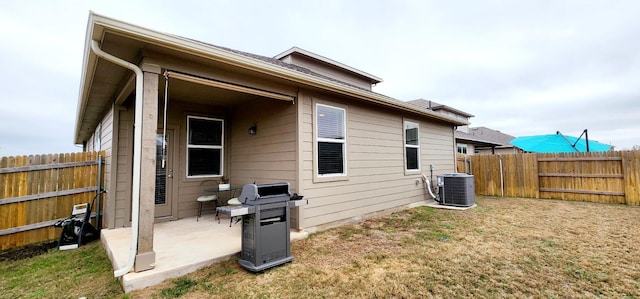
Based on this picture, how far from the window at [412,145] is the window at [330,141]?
2375mm

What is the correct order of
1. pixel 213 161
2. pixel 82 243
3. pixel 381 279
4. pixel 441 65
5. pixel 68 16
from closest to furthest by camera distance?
pixel 381 279, pixel 82 243, pixel 213 161, pixel 68 16, pixel 441 65

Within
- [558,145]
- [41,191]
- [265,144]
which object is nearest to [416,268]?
[265,144]

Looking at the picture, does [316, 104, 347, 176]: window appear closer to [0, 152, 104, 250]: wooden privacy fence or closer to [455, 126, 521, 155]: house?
[0, 152, 104, 250]: wooden privacy fence

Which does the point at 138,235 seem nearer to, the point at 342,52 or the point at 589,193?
the point at 589,193

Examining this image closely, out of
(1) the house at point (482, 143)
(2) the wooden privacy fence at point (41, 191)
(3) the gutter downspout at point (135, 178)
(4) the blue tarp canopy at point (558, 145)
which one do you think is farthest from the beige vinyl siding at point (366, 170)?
(1) the house at point (482, 143)

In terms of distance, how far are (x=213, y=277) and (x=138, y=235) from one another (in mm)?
857

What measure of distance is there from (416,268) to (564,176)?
291 inches

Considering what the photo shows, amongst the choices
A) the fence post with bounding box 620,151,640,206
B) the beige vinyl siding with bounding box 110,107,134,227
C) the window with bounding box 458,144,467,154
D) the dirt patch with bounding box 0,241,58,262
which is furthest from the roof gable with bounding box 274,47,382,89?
the window with bounding box 458,144,467,154

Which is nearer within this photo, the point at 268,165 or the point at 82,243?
the point at 82,243

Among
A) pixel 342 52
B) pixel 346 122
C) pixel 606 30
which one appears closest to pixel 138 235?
pixel 346 122

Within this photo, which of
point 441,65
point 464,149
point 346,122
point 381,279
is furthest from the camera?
point 464,149

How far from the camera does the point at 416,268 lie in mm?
2781

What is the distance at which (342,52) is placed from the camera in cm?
1526

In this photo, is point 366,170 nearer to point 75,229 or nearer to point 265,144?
point 265,144
